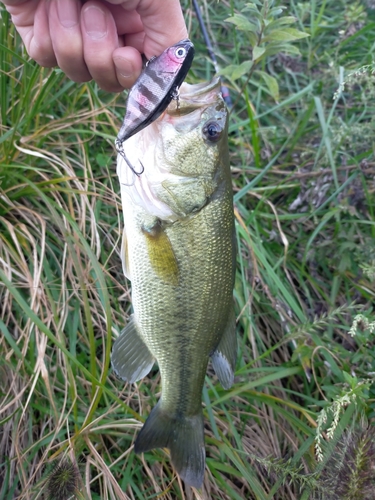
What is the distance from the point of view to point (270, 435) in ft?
7.92

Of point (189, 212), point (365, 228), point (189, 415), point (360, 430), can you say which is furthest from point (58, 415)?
point (365, 228)

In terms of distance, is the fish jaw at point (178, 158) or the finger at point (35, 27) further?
the finger at point (35, 27)

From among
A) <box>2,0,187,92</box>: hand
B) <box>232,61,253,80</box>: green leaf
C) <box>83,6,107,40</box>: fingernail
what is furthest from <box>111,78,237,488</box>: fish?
<box>232,61,253,80</box>: green leaf

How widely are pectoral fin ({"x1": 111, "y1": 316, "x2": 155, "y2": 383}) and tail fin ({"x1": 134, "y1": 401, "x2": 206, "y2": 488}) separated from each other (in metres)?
0.19

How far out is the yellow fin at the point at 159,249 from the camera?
1669mm

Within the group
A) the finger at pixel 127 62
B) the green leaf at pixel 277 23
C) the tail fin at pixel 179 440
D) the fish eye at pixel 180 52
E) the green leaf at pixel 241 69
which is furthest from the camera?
the green leaf at pixel 241 69

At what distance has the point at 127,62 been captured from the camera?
5.69 ft

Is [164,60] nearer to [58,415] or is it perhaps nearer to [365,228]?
[58,415]

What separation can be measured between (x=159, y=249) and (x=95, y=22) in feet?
2.83

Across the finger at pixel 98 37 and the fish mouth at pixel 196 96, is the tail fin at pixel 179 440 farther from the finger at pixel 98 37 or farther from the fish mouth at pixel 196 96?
the finger at pixel 98 37

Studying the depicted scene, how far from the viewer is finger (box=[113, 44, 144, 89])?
5.68 feet

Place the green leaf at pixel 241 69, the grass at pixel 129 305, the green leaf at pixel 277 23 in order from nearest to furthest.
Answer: the grass at pixel 129 305
the green leaf at pixel 277 23
the green leaf at pixel 241 69

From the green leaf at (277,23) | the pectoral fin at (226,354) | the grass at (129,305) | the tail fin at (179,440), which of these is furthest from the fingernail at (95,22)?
the tail fin at (179,440)

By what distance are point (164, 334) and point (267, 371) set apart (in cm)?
86
